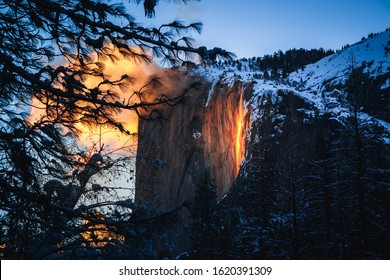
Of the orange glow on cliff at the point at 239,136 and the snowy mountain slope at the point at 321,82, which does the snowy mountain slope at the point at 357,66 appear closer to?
the snowy mountain slope at the point at 321,82

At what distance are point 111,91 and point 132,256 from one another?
189cm

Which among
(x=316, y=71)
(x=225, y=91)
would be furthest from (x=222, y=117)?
(x=316, y=71)

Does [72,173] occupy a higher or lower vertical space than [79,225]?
higher

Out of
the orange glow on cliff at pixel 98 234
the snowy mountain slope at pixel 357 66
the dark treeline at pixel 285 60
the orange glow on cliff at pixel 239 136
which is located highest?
the dark treeline at pixel 285 60

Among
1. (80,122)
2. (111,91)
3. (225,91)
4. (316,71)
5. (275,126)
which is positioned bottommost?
(80,122)

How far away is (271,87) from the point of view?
51.8m

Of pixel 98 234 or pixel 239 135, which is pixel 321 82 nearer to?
pixel 239 135

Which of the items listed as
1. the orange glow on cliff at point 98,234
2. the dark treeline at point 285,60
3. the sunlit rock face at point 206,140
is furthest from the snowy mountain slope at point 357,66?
the orange glow on cliff at point 98,234

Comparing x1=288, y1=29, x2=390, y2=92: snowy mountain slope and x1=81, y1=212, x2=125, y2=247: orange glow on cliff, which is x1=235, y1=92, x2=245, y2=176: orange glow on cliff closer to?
x1=288, y1=29, x2=390, y2=92: snowy mountain slope

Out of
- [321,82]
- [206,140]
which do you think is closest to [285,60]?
[321,82]

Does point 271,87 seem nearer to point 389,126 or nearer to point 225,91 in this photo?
point 225,91

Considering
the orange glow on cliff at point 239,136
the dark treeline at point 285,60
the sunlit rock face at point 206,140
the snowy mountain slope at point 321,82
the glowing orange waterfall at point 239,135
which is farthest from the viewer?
the dark treeline at point 285,60

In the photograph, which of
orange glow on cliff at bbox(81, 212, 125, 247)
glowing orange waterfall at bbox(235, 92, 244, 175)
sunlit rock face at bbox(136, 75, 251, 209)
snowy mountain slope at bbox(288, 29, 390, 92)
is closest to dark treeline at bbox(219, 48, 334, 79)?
snowy mountain slope at bbox(288, 29, 390, 92)
